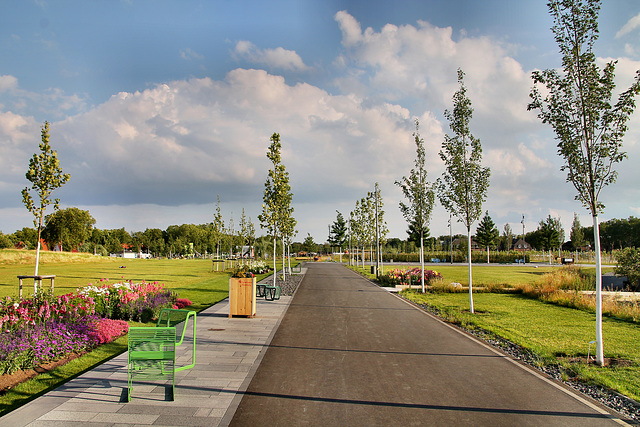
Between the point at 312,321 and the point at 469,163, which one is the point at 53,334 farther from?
the point at 469,163

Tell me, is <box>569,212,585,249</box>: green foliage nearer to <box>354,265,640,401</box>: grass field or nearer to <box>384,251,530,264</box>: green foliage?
<box>384,251,530,264</box>: green foliage

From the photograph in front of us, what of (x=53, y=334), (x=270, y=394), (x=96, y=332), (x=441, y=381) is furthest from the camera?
(x=96, y=332)

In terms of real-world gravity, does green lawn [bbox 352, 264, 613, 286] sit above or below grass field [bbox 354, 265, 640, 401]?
below

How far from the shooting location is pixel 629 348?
910 centimetres

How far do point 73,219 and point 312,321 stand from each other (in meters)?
73.9

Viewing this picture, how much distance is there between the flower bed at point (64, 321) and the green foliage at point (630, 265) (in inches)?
922

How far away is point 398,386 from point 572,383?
317cm

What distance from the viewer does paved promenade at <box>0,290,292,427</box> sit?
4.66 metres

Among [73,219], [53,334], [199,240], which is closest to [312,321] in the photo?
[53,334]

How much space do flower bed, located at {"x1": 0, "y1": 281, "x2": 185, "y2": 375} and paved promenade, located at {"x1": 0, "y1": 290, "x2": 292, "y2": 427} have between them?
3.74 ft

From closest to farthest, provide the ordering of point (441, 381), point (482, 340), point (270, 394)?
→ point (270, 394) < point (441, 381) < point (482, 340)

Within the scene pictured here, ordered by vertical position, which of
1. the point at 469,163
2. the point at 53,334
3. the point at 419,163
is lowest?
the point at 53,334

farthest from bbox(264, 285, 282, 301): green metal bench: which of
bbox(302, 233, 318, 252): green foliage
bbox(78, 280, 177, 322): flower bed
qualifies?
bbox(302, 233, 318, 252): green foliage

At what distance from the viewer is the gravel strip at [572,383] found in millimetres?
5547
